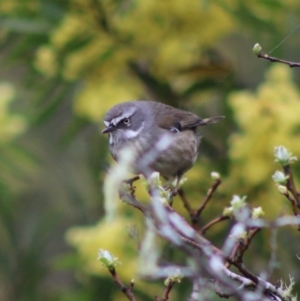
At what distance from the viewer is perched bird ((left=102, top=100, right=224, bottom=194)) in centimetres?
316

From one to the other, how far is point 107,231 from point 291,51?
5.67 ft

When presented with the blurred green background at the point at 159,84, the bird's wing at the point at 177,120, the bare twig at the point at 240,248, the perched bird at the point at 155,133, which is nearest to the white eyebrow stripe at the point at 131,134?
the perched bird at the point at 155,133

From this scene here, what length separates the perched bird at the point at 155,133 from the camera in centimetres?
316

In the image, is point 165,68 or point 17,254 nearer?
point 165,68

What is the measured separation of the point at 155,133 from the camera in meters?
3.46

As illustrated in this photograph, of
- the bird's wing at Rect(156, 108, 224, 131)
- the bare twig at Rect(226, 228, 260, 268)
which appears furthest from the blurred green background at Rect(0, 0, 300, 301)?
the bare twig at Rect(226, 228, 260, 268)

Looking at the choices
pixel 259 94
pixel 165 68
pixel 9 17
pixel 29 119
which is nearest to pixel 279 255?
pixel 259 94

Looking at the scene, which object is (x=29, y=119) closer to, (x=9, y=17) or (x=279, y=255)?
(x=9, y=17)

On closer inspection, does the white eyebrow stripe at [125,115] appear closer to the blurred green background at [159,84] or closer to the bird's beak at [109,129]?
the bird's beak at [109,129]

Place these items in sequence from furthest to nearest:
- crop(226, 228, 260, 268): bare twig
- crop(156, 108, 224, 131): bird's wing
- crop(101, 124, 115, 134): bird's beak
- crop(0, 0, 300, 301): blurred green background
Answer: crop(0, 0, 300, 301): blurred green background, crop(156, 108, 224, 131): bird's wing, crop(101, 124, 115, 134): bird's beak, crop(226, 228, 260, 268): bare twig

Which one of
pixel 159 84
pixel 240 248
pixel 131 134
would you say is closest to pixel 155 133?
pixel 131 134

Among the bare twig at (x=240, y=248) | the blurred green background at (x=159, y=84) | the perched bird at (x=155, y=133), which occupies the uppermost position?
the bare twig at (x=240, y=248)

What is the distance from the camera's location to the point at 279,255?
4.24 meters

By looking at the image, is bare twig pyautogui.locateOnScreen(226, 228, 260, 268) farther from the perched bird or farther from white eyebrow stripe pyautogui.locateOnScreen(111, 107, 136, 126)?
white eyebrow stripe pyautogui.locateOnScreen(111, 107, 136, 126)
